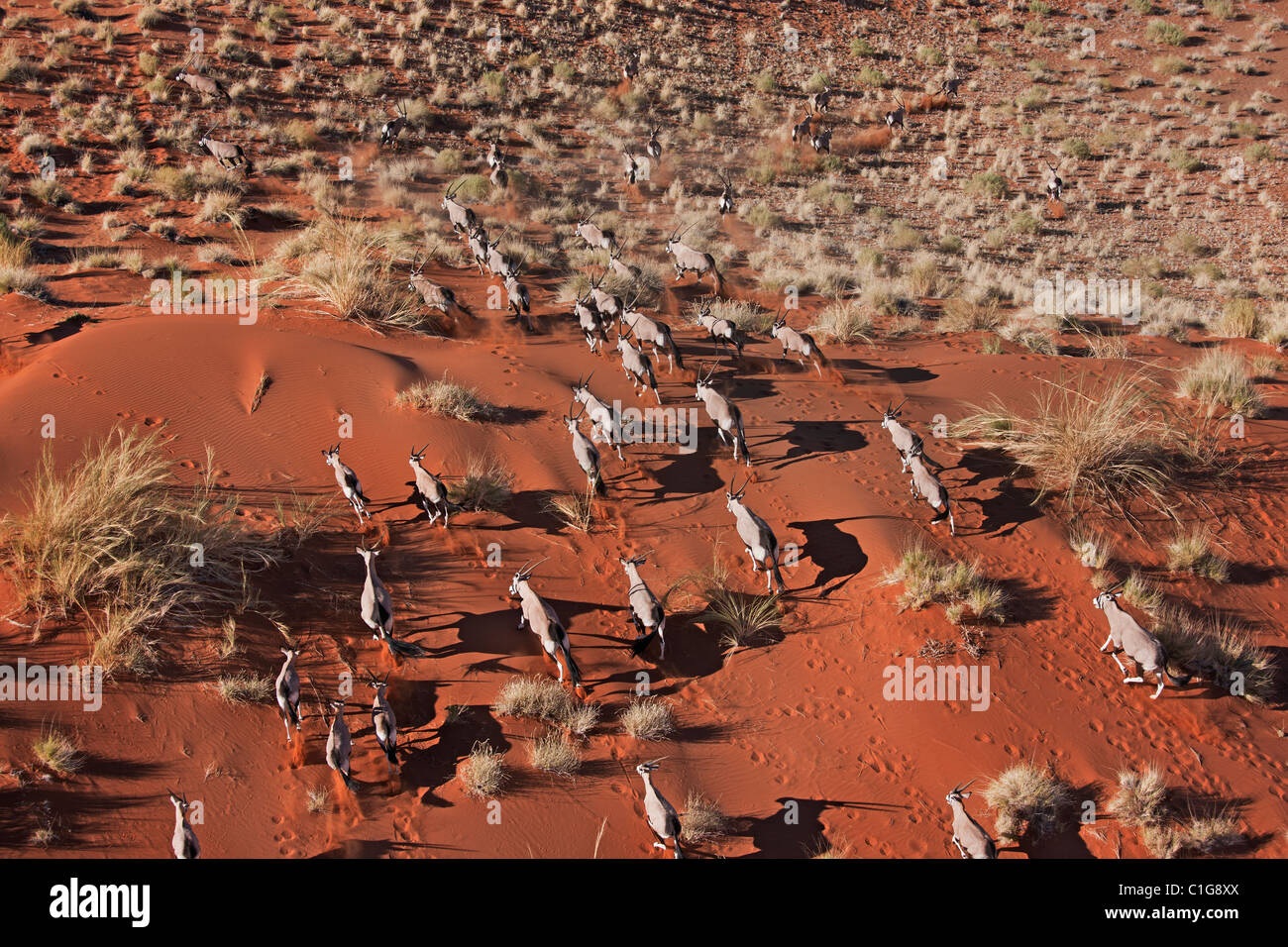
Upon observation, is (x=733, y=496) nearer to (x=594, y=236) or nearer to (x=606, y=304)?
(x=606, y=304)

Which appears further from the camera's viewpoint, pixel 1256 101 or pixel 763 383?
pixel 1256 101

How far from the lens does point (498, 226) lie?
23.0 meters

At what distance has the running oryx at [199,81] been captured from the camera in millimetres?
27312

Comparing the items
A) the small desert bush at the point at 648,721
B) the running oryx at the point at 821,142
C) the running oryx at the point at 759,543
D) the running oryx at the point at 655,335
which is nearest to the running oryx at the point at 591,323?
the running oryx at the point at 655,335

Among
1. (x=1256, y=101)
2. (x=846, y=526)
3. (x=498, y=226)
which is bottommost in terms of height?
(x=846, y=526)

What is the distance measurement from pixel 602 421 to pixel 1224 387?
1009 centimetres

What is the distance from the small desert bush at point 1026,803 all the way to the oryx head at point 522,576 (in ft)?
16.4

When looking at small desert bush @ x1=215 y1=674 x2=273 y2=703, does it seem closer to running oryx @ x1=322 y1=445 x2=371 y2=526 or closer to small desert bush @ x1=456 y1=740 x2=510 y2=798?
small desert bush @ x1=456 y1=740 x2=510 y2=798

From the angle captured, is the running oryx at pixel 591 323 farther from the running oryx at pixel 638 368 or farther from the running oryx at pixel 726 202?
the running oryx at pixel 726 202

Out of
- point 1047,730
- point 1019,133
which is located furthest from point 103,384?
point 1019,133

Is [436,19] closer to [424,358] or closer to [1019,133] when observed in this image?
[1019,133]

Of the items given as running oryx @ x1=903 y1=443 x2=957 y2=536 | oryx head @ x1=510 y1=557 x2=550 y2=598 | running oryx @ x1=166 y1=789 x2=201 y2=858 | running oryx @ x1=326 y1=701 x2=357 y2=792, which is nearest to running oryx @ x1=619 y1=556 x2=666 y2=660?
oryx head @ x1=510 y1=557 x2=550 y2=598

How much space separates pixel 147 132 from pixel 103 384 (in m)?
18.2

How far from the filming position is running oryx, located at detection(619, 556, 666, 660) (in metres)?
9.16
